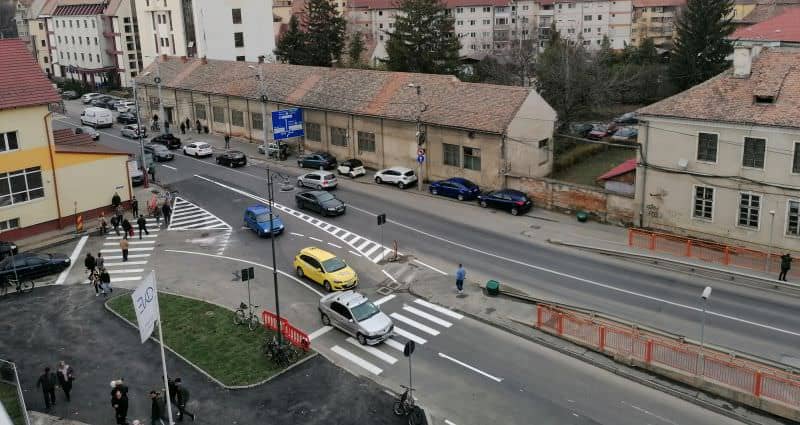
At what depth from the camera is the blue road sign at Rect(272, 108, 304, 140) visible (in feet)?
187

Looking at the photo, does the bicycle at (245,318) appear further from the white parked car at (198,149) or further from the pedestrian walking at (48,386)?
the white parked car at (198,149)

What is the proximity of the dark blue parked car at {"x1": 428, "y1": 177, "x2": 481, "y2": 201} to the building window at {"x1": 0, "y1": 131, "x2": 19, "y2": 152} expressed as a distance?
25.9 m

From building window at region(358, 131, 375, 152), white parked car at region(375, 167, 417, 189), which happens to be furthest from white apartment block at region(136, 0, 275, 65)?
white parked car at region(375, 167, 417, 189)

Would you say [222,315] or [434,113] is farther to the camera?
[434,113]

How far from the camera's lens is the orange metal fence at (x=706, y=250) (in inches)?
1406

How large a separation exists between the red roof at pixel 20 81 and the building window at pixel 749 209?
38.9 m

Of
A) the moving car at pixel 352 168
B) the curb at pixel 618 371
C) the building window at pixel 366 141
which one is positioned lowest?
the curb at pixel 618 371

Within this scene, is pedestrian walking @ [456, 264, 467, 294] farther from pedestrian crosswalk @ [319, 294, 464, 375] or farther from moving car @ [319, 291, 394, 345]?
moving car @ [319, 291, 394, 345]

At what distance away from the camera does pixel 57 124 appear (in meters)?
82.0

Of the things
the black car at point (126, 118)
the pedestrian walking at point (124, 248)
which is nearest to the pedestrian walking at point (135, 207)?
the pedestrian walking at point (124, 248)

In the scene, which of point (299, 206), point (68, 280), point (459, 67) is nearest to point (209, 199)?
point (299, 206)

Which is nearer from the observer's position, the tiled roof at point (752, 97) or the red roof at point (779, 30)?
the tiled roof at point (752, 97)

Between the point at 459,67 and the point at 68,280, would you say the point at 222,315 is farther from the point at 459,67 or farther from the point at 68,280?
the point at 459,67

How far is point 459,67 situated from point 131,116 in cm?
3709
